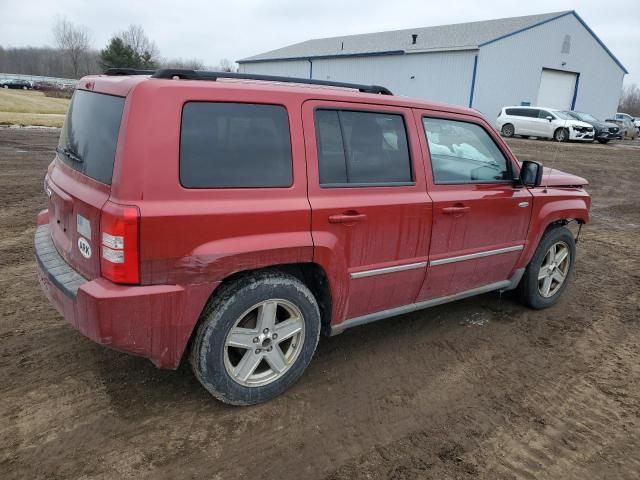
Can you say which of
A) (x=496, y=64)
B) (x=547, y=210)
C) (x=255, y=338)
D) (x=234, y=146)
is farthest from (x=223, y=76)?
(x=496, y=64)

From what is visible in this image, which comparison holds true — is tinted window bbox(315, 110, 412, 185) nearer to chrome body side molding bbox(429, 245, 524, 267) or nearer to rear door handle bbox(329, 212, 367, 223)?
rear door handle bbox(329, 212, 367, 223)

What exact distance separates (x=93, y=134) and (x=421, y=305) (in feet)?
8.34

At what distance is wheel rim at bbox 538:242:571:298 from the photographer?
15.9ft

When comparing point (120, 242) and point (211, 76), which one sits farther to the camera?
point (211, 76)

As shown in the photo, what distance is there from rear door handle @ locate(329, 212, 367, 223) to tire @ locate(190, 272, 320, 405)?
44 centimetres

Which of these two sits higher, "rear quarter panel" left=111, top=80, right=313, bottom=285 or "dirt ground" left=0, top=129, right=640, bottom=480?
"rear quarter panel" left=111, top=80, right=313, bottom=285

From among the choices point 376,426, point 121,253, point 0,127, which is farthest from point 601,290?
point 0,127

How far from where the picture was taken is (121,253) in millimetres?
A: 2516

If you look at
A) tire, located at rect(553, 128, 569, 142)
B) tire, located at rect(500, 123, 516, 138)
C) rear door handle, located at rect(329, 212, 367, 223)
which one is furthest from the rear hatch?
tire, located at rect(500, 123, 516, 138)

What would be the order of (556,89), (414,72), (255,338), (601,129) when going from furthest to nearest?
(556,89)
(414,72)
(601,129)
(255,338)

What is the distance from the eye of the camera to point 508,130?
2659 centimetres

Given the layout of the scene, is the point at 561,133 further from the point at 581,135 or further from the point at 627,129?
the point at 627,129

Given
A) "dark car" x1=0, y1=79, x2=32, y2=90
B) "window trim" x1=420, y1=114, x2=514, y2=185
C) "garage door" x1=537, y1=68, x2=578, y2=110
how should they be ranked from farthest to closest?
"dark car" x1=0, y1=79, x2=32, y2=90 < "garage door" x1=537, y1=68, x2=578, y2=110 < "window trim" x1=420, y1=114, x2=514, y2=185

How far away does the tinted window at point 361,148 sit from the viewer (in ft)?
10.3
